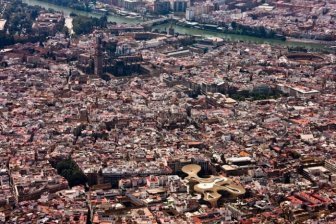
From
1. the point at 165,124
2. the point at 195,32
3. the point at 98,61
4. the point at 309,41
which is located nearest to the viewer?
the point at 165,124

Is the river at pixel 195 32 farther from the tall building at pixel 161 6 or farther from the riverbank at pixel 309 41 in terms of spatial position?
the tall building at pixel 161 6

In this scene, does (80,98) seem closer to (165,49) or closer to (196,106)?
(196,106)

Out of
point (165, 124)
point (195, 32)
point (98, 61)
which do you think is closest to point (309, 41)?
point (195, 32)

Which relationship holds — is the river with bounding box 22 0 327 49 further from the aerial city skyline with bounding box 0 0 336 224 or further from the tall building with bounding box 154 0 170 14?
the tall building with bounding box 154 0 170 14

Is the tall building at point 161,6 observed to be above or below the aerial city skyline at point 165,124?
above

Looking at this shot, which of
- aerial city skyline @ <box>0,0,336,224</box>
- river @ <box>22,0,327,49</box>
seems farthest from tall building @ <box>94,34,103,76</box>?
river @ <box>22,0,327,49</box>

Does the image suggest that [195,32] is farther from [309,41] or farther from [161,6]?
[309,41]

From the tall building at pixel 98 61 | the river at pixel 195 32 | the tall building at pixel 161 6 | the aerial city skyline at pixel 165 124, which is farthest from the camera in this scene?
the tall building at pixel 161 6

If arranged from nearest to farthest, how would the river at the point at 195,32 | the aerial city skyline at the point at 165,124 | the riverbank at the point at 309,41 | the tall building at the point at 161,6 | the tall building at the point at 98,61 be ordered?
1. the aerial city skyline at the point at 165,124
2. the tall building at the point at 98,61
3. the riverbank at the point at 309,41
4. the river at the point at 195,32
5. the tall building at the point at 161,6

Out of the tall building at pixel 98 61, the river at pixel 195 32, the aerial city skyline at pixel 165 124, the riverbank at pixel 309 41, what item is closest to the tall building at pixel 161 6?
the river at pixel 195 32
